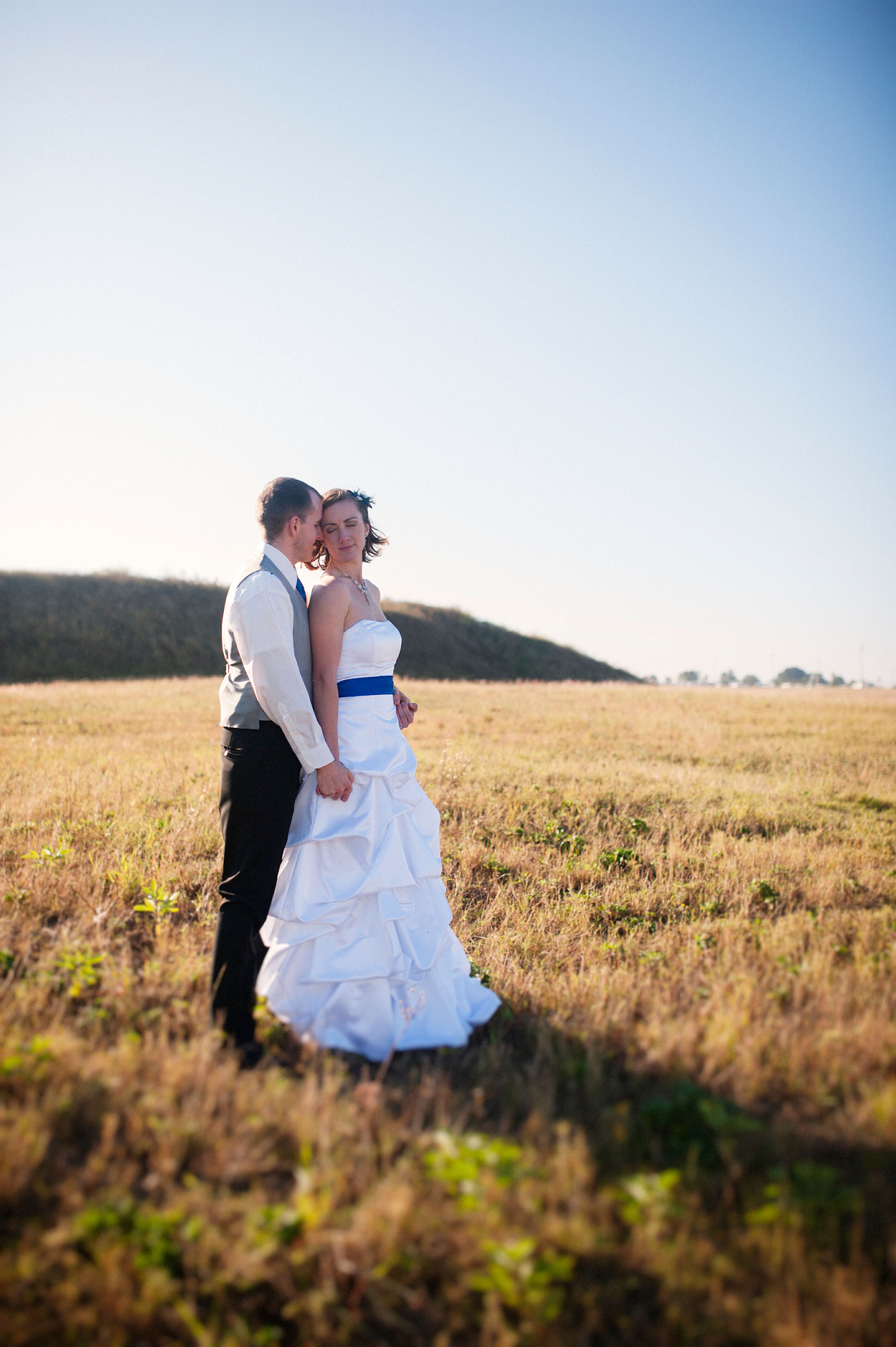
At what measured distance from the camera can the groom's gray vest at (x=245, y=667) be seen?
4.07m

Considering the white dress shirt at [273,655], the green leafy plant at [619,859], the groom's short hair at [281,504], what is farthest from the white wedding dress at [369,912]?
the green leafy plant at [619,859]

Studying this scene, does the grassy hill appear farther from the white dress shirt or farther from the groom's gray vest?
the white dress shirt

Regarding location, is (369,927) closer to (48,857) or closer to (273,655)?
(273,655)

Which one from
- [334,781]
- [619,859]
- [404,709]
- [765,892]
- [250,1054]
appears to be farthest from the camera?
[619,859]

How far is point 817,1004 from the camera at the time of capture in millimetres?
3975

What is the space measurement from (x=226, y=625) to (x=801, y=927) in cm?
473

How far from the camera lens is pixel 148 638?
4834 centimetres

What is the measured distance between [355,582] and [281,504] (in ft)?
2.42

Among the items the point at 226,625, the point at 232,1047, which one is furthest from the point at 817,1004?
the point at 226,625

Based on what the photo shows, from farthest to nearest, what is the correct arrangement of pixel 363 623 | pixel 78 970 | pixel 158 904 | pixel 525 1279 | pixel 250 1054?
pixel 158 904
pixel 363 623
pixel 78 970
pixel 250 1054
pixel 525 1279

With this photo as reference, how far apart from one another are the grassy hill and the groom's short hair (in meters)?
41.9

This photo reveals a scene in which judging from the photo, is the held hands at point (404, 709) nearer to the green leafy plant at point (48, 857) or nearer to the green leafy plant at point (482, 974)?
the green leafy plant at point (482, 974)

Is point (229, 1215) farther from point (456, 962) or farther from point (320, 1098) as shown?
point (456, 962)

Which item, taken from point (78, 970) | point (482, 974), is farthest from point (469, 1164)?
point (78, 970)
